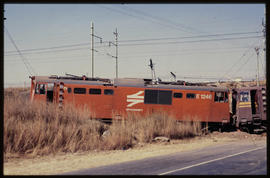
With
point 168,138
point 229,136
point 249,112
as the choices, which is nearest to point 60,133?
point 168,138

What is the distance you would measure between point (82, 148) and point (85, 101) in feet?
30.0

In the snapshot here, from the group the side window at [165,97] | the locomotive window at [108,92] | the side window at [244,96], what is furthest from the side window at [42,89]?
the side window at [244,96]

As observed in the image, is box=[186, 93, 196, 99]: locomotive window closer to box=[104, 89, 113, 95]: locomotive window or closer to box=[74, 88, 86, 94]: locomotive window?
box=[104, 89, 113, 95]: locomotive window

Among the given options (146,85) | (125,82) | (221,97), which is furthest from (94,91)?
(221,97)

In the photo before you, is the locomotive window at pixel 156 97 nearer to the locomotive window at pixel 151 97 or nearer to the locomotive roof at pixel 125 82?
the locomotive window at pixel 151 97

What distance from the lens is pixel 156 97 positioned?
2211 cm

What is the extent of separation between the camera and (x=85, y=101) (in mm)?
21766

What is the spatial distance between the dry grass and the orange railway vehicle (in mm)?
4928

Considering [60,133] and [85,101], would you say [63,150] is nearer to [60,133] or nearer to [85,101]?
[60,133]

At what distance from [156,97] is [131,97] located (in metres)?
2.01

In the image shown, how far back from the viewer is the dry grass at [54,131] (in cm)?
1105

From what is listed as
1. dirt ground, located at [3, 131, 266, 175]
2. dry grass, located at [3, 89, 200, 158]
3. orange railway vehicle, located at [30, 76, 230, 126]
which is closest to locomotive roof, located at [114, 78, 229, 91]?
orange railway vehicle, located at [30, 76, 230, 126]

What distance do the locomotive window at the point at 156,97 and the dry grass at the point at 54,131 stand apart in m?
5.02

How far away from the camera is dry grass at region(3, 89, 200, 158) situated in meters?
11.1
